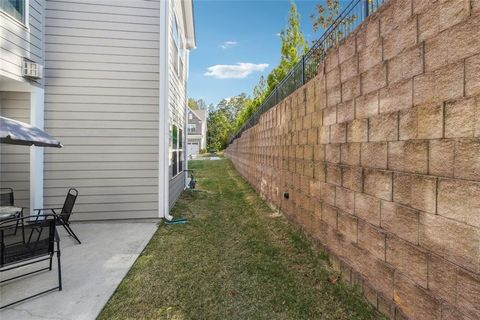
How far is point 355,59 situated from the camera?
2.85 metres

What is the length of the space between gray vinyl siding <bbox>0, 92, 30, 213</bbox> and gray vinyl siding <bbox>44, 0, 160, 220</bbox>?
0.33 m

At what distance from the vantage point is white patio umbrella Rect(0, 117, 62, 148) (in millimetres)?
2898

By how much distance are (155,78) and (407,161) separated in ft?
16.4

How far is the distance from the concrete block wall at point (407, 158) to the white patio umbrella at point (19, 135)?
3699 mm

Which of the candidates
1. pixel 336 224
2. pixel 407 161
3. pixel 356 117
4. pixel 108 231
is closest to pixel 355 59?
pixel 356 117

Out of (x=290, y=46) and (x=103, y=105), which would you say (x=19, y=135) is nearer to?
(x=103, y=105)

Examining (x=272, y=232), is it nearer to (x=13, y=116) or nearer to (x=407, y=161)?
(x=407, y=161)

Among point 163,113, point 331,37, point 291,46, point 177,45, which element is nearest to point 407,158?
point 331,37

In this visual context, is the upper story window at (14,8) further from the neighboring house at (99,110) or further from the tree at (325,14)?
the tree at (325,14)

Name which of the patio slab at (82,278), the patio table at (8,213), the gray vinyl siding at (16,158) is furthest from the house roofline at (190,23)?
the patio table at (8,213)

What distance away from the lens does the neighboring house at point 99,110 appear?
5094mm

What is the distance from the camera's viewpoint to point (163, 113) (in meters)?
5.59

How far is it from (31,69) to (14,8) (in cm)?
99

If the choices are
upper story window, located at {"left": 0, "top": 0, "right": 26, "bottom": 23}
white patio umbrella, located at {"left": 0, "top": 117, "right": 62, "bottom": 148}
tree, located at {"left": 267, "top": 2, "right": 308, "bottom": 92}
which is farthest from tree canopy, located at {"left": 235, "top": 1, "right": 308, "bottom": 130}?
white patio umbrella, located at {"left": 0, "top": 117, "right": 62, "bottom": 148}
